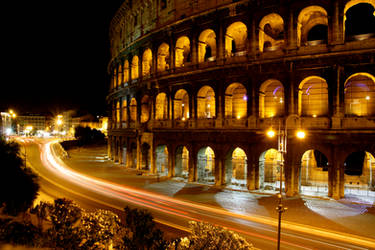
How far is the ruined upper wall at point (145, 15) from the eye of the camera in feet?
80.1

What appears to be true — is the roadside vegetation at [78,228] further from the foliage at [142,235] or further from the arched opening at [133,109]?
the arched opening at [133,109]

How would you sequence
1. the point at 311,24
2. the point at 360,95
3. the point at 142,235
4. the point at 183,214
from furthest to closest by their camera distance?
the point at 311,24
the point at 360,95
the point at 183,214
the point at 142,235

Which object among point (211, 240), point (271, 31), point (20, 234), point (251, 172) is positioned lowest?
point (20, 234)

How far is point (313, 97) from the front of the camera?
20297mm

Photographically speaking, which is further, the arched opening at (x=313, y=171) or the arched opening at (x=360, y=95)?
the arched opening at (x=313, y=171)

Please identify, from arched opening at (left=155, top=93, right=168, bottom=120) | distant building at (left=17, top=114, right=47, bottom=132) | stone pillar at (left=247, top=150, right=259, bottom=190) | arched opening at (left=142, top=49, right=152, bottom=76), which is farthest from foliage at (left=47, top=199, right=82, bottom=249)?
distant building at (left=17, top=114, right=47, bottom=132)

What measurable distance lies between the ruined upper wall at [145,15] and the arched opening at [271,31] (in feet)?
11.6

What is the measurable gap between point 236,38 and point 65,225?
68.3 ft

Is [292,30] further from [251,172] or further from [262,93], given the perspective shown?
[251,172]

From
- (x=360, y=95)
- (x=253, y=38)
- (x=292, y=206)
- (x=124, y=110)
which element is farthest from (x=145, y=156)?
(x=360, y=95)

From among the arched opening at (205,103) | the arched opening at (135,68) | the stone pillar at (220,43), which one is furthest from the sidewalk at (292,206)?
the arched opening at (135,68)

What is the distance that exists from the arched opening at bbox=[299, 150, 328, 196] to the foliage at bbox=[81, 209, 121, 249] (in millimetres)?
16108

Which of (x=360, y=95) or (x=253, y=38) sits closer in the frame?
(x=360, y=95)

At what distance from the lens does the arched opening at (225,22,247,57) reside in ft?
72.7
